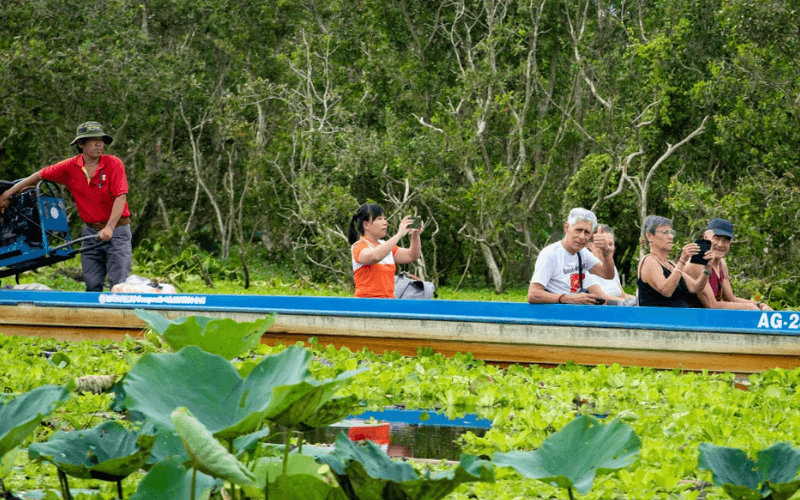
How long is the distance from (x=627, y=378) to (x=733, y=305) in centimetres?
202

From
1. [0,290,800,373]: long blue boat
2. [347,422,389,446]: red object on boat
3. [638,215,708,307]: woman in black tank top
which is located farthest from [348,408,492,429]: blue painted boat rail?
[638,215,708,307]: woman in black tank top

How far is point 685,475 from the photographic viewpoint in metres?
3.81

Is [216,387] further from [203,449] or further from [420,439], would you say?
[420,439]

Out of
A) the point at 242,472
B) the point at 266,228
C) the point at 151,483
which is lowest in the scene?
the point at 266,228

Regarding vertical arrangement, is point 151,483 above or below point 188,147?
above

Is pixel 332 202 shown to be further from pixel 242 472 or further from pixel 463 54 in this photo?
pixel 242 472

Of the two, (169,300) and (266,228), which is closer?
(169,300)

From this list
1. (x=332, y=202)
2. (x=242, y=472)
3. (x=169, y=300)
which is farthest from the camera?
(x=332, y=202)

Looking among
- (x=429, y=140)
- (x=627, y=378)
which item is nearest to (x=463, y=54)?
(x=429, y=140)

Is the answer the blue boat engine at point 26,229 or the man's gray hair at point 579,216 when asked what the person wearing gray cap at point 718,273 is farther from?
the blue boat engine at point 26,229

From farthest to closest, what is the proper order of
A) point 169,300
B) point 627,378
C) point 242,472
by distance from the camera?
point 169,300 → point 627,378 → point 242,472

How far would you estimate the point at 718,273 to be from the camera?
305 inches

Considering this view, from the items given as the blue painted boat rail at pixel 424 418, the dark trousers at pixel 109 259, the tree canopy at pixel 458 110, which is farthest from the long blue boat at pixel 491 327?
the tree canopy at pixel 458 110

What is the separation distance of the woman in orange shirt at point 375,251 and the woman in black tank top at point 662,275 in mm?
1796
